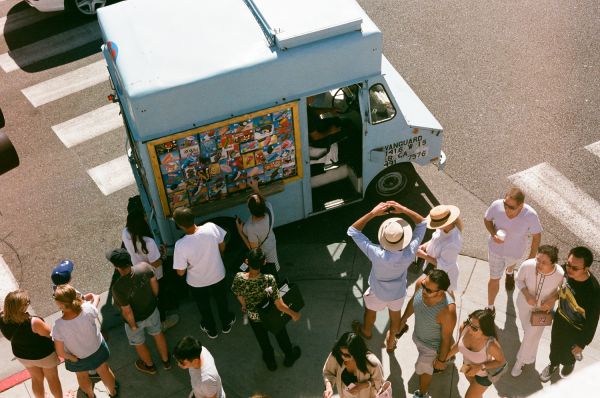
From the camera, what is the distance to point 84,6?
13461 millimetres

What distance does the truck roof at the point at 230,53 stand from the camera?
7633 mm

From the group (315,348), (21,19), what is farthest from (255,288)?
(21,19)

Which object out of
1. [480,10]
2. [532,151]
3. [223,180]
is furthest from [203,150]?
[480,10]

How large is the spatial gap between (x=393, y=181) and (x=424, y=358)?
3.29 metres

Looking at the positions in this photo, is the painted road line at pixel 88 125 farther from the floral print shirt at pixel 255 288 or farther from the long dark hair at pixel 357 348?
the long dark hair at pixel 357 348

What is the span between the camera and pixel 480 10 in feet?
44.1

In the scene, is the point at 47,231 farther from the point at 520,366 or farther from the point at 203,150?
the point at 520,366

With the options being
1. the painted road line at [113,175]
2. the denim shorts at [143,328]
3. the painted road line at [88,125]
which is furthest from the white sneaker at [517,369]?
the painted road line at [88,125]

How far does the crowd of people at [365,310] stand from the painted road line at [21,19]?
8.02 meters

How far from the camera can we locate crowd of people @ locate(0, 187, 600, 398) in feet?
20.7

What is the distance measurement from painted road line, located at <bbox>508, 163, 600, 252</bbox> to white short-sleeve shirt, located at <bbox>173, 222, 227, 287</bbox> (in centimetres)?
494

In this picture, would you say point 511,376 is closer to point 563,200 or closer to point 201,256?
point 563,200

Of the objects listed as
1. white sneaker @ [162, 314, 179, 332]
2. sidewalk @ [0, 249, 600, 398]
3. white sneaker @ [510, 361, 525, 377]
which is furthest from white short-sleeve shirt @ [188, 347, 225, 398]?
white sneaker @ [510, 361, 525, 377]

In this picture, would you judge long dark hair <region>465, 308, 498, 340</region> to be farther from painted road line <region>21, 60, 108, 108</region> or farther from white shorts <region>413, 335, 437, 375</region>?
painted road line <region>21, 60, 108, 108</region>
